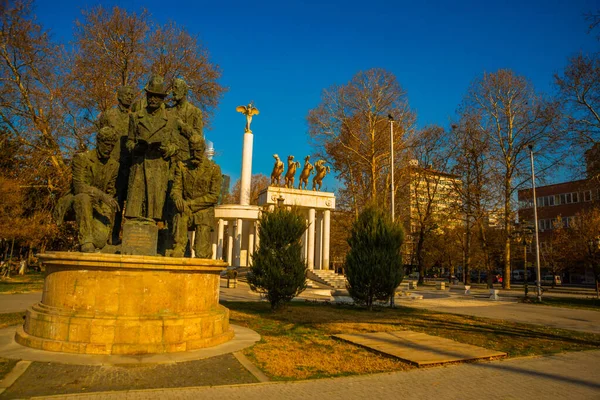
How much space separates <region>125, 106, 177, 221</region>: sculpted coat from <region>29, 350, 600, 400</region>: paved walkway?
418 centimetres

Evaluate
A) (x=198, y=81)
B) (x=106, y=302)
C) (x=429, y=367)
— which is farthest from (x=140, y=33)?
(x=429, y=367)

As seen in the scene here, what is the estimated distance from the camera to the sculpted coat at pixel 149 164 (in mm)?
7785

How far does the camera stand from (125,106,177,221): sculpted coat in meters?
7.79

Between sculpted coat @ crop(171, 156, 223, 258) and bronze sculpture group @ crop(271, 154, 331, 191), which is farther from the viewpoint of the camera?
bronze sculpture group @ crop(271, 154, 331, 191)

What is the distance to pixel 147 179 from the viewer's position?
8.01 meters

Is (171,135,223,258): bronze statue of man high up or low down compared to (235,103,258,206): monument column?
down

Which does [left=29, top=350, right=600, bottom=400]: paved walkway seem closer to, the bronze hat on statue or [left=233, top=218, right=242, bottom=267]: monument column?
the bronze hat on statue

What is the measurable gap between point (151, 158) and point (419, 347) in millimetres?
6560

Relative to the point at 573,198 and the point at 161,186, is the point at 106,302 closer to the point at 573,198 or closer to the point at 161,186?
the point at 161,186

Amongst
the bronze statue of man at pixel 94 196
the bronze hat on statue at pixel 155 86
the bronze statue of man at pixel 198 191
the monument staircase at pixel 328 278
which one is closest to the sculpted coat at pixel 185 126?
the bronze statue of man at pixel 198 191

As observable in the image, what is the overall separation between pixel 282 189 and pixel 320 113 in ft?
25.7

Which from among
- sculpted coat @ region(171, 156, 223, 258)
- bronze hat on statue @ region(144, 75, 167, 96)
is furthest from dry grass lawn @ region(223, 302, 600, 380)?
bronze hat on statue @ region(144, 75, 167, 96)

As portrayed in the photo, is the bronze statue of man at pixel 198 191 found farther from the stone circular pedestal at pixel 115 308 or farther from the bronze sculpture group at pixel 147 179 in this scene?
the stone circular pedestal at pixel 115 308

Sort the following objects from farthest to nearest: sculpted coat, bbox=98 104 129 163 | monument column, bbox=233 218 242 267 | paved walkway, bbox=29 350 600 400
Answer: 1. monument column, bbox=233 218 242 267
2. sculpted coat, bbox=98 104 129 163
3. paved walkway, bbox=29 350 600 400
